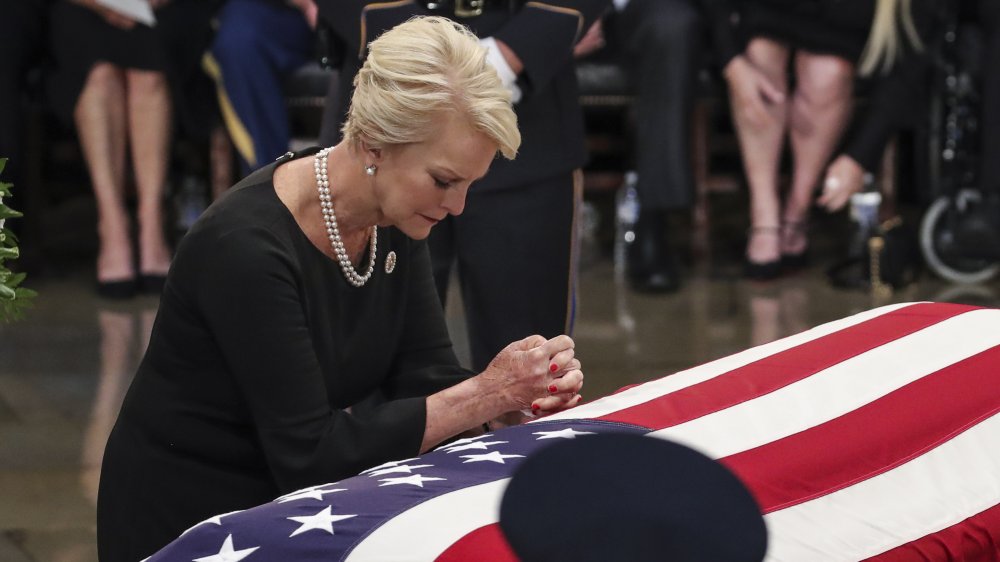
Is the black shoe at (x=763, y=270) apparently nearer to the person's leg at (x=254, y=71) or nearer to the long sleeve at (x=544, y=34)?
the person's leg at (x=254, y=71)

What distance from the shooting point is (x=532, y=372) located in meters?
2.03

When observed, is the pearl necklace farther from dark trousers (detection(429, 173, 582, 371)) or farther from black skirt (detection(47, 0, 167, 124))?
black skirt (detection(47, 0, 167, 124))

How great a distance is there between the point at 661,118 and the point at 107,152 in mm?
1890

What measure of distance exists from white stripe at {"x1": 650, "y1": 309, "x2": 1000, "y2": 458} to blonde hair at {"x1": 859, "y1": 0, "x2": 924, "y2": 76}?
9.17ft

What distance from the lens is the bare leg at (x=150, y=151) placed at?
16.7 feet

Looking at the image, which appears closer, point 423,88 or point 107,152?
point 423,88

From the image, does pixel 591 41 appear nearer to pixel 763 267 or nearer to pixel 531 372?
pixel 763 267

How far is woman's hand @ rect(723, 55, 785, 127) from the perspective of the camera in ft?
17.1

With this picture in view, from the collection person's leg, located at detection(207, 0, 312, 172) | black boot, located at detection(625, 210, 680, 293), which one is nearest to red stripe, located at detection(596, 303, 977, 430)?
black boot, located at detection(625, 210, 680, 293)

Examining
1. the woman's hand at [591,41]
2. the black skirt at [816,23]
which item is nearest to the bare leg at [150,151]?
the woman's hand at [591,41]

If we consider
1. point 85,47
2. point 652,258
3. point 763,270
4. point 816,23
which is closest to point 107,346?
point 85,47

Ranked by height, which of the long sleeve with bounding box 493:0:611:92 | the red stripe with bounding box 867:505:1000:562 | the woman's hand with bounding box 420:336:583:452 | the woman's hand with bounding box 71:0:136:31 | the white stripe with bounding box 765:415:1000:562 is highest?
the long sleeve with bounding box 493:0:611:92

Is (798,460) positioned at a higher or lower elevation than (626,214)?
higher

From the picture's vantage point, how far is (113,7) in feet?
16.3
